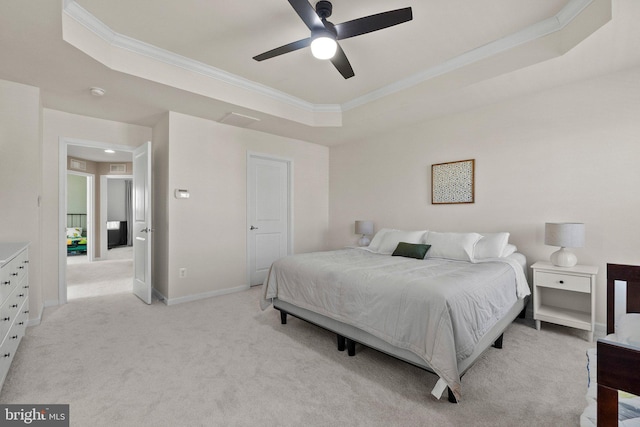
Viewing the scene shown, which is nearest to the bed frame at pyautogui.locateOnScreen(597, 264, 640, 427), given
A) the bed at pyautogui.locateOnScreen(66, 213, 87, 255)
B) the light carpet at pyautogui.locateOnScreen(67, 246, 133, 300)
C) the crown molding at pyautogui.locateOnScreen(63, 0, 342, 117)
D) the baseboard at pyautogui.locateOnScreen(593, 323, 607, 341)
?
the baseboard at pyautogui.locateOnScreen(593, 323, 607, 341)

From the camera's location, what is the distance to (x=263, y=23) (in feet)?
8.20

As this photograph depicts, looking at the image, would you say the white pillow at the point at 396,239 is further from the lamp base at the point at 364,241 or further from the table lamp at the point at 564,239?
the table lamp at the point at 564,239

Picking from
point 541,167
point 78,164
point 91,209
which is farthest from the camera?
point 91,209

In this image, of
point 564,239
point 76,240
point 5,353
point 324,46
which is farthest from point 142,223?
point 76,240

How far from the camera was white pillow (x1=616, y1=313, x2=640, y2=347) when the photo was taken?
120cm

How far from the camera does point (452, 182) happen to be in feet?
12.9

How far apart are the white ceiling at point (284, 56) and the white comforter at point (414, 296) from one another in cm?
189

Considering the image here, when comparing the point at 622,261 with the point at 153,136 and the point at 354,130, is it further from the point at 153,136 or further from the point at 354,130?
the point at 153,136

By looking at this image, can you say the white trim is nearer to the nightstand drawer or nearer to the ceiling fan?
the ceiling fan

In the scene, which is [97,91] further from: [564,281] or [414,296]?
[564,281]

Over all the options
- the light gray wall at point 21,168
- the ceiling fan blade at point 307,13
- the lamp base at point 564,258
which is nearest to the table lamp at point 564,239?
the lamp base at point 564,258

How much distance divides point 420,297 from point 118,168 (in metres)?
8.01

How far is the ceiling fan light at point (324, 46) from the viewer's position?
2.16m

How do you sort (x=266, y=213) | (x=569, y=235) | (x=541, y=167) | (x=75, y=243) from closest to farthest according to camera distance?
(x=569, y=235) < (x=541, y=167) < (x=266, y=213) < (x=75, y=243)
